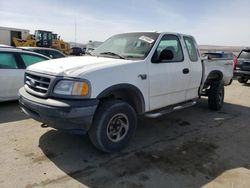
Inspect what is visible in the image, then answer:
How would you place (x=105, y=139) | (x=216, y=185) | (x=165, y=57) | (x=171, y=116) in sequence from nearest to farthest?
(x=216, y=185) < (x=105, y=139) < (x=165, y=57) < (x=171, y=116)

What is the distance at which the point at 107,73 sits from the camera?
13.7ft

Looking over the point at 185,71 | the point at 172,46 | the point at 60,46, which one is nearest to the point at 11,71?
the point at 172,46

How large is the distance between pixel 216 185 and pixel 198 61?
3324mm

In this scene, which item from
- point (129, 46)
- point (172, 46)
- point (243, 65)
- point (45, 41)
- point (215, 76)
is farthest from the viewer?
point (45, 41)

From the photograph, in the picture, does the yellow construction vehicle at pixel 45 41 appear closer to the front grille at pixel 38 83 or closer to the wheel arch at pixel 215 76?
the wheel arch at pixel 215 76

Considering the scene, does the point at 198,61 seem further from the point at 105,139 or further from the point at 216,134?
the point at 105,139

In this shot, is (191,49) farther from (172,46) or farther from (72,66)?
(72,66)

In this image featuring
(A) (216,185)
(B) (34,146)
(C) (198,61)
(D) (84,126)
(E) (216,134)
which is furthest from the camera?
(C) (198,61)

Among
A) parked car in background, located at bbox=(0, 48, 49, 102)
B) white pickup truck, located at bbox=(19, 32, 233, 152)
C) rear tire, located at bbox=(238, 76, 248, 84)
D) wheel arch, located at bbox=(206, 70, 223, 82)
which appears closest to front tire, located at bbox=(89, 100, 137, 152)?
white pickup truck, located at bbox=(19, 32, 233, 152)

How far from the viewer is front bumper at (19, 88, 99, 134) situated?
3.83 m

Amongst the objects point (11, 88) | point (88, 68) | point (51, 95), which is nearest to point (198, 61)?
point (88, 68)

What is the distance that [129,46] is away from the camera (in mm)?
5305

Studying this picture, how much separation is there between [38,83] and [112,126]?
130 cm

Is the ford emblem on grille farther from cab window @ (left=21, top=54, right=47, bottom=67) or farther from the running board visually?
cab window @ (left=21, top=54, right=47, bottom=67)
